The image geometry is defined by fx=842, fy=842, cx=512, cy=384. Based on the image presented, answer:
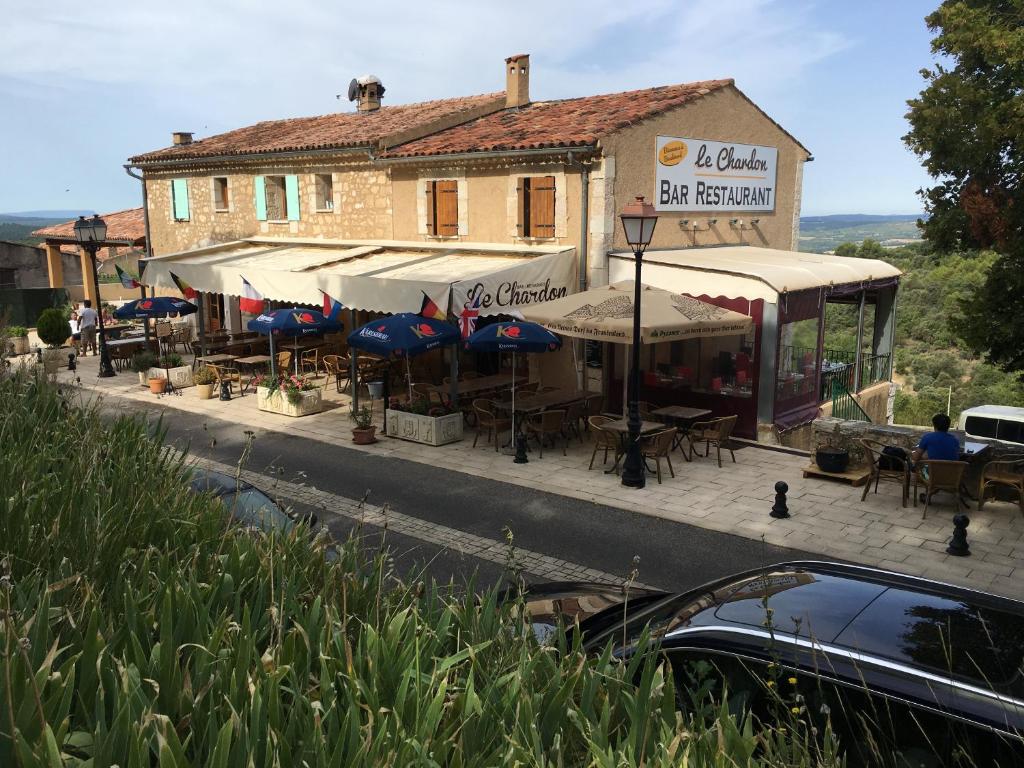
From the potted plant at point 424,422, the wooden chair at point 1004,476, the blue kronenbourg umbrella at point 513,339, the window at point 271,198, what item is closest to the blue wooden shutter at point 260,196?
the window at point 271,198

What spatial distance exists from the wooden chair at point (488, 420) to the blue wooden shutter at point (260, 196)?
11075mm

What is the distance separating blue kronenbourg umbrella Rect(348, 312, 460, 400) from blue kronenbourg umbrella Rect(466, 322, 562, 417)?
73 centimetres

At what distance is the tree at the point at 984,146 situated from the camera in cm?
1359

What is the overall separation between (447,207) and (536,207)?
8.46 ft

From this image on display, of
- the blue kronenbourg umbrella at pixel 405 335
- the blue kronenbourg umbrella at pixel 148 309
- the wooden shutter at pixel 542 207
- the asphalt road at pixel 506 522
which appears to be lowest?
the asphalt road at pixel 506 522

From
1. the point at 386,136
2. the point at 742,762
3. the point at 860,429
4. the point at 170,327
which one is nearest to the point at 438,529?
the point at 860,429

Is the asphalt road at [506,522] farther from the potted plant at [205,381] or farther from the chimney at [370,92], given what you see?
the chimney at [370,92]

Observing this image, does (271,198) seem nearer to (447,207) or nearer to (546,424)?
(447,207)

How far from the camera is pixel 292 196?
2203 cm

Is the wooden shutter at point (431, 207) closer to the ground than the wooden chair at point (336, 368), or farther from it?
farther from it

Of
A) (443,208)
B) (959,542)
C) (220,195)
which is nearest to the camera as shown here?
(959,542)

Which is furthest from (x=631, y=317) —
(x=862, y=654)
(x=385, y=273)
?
(x=862, y=654)

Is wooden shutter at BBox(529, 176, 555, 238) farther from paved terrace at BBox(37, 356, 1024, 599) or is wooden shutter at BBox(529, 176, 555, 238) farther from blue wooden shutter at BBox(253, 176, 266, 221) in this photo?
blue wooden shutter at BBox(253, 176, 266, 221)

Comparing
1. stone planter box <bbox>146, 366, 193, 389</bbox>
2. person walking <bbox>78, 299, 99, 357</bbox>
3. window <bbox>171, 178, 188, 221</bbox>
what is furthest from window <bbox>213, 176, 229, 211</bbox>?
stone planter box <bbox>146, 366, 193, 389</bbox>
